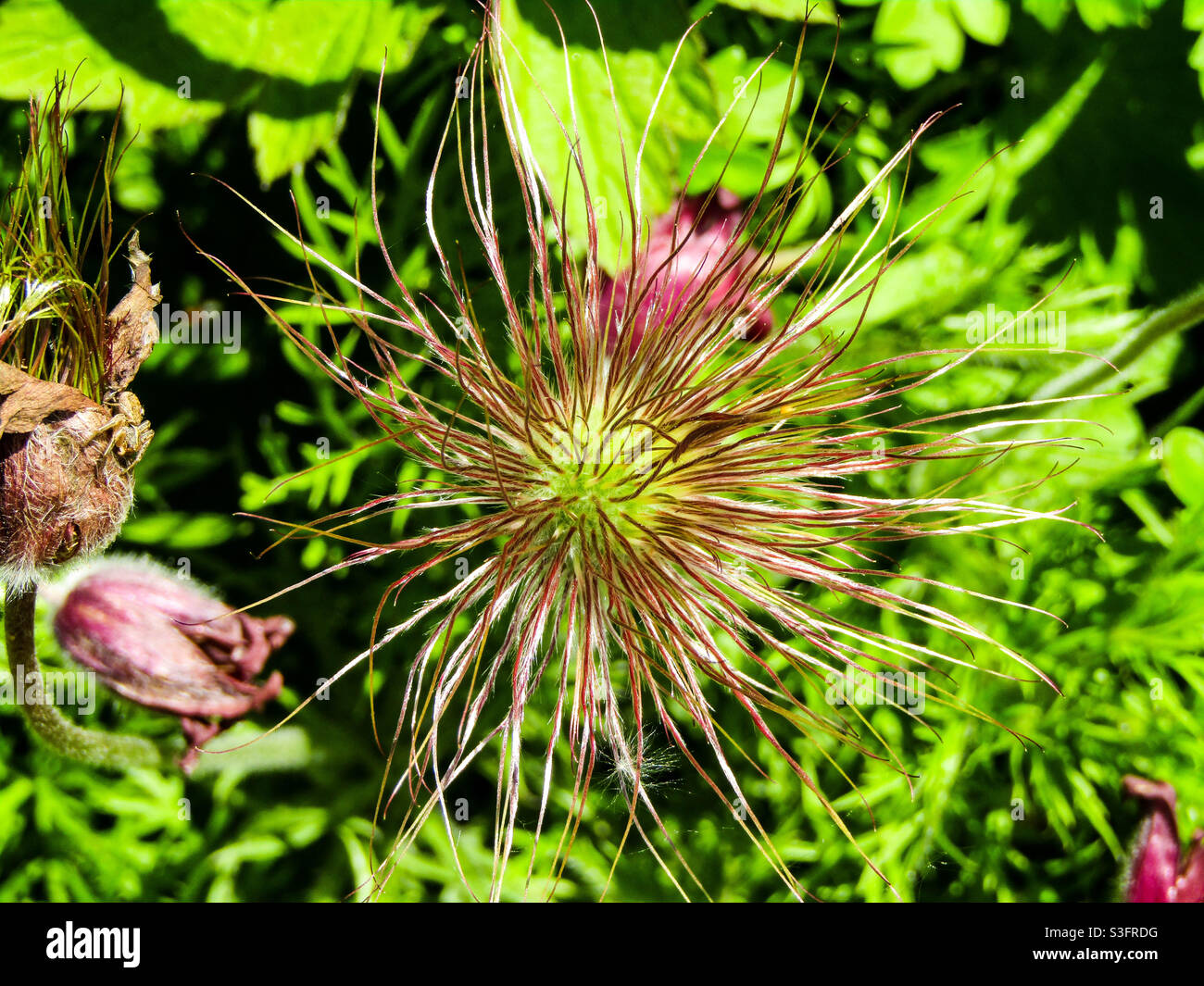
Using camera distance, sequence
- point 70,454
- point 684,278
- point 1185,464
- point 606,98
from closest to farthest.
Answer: point 70,454 < point 606,98 < point 684,278 < point 1185,464

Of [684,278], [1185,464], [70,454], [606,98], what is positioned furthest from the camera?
[1185,464]

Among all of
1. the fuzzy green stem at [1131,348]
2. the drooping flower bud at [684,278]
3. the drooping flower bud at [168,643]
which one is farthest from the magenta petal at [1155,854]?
the drooping flower bud at [168,643]

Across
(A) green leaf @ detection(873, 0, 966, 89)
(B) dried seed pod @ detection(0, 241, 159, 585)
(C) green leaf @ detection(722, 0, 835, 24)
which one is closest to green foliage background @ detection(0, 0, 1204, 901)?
(A) green leaf @ detection(873, 0, 966, 89)

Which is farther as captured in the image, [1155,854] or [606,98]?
[1155,854]

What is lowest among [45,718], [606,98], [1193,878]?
[1193,878]

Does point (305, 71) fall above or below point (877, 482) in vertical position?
above

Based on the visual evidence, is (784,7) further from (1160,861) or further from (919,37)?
(1160,861)

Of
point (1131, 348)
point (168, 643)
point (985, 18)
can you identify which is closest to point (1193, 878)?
point (1131, 348)

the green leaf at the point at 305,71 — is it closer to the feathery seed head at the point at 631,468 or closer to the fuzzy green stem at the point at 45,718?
the feathery seed head at the point at 631,468
